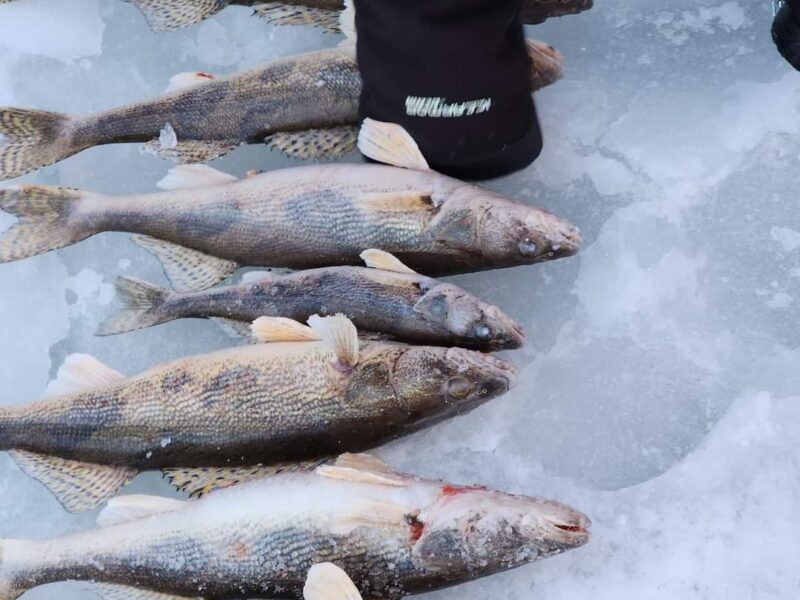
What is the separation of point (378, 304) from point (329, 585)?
3.06ft

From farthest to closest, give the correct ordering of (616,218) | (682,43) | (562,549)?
(682,43) → (616,218) → (562,549)

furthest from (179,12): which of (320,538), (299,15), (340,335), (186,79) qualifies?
(320,538)

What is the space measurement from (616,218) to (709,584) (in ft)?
4.35

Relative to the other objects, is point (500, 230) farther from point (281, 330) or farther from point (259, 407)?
point (259, 407)

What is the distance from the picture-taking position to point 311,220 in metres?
3.14

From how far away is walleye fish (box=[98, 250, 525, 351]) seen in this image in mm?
2932

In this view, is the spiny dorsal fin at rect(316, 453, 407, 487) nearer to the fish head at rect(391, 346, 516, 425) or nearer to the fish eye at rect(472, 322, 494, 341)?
Result: the fish head at rect(391, 346, 516, 425)

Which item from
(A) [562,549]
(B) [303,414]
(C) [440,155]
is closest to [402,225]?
(C) [440,155]

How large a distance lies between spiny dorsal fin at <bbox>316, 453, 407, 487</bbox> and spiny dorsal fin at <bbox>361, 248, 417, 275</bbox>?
642mm

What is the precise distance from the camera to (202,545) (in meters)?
2.73

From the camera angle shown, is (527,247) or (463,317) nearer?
(463,317)

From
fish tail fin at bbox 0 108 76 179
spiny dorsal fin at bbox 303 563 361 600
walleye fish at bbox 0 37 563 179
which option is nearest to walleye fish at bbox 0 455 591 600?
spiny dorsal fin at bbox 303 563 361 600

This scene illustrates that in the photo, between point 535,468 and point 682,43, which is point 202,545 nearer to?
point 535,468

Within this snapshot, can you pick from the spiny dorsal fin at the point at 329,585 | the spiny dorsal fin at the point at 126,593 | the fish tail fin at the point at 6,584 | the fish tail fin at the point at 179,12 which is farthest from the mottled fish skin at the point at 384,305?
the fish tail fin at the point at 179,12
